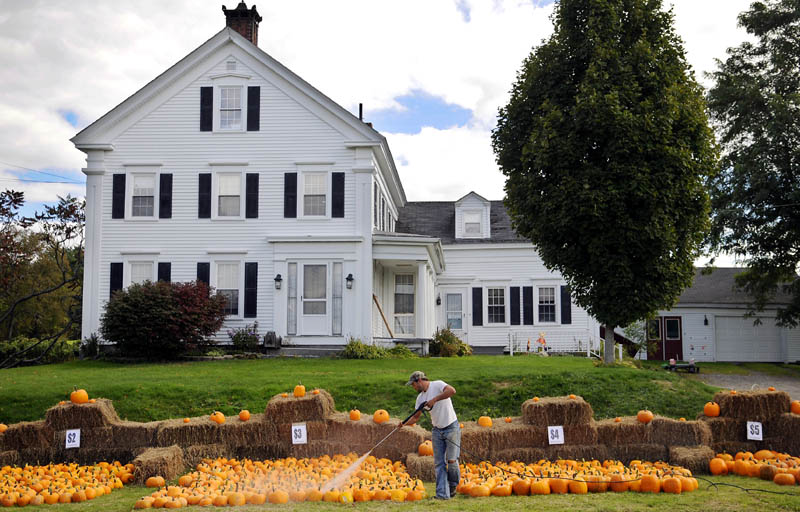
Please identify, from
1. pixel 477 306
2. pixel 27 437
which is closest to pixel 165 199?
pixel 477 306

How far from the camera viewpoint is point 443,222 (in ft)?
105

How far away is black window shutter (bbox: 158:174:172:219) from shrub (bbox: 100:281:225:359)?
278 centimetres

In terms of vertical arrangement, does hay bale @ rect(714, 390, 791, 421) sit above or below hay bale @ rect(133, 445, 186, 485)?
above

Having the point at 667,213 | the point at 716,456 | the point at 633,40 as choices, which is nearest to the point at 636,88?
the point at 633,40

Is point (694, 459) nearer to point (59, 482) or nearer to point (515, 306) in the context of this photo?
point (59, 482)

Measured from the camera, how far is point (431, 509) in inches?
291

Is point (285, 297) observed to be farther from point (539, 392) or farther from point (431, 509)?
point (431, 509)

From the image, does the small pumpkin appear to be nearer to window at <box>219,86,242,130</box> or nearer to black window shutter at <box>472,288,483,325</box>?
window at <box>219,86,242,130</box>

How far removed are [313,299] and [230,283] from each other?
2.67 m

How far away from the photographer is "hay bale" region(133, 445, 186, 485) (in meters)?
9.20

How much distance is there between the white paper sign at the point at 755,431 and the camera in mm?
10125

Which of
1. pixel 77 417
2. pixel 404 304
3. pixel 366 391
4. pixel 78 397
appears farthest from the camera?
pixel 404 304

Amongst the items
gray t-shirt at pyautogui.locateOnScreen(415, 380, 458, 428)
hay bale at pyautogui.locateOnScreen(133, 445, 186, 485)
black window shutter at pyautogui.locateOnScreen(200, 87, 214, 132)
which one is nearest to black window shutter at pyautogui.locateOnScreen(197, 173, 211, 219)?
black window shutter at pyautogui.locateOnScreen(200, 87, 214, 132)

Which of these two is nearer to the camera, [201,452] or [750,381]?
[201,452]
